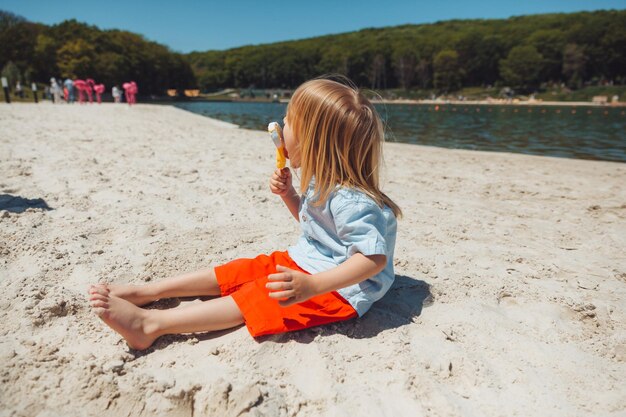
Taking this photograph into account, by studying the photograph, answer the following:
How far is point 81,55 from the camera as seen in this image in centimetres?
5738

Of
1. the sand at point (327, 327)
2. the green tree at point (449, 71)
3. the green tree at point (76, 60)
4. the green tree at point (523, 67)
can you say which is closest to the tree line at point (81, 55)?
the green tree at point (76, 60)

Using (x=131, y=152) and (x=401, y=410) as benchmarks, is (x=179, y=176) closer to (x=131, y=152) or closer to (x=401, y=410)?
(x=131, y=152)

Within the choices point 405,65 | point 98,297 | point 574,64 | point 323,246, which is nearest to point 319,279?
point 323,246

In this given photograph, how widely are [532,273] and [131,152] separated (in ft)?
21.0

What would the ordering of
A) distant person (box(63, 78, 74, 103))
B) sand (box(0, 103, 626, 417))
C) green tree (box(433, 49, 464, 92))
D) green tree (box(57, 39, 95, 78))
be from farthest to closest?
green tree (box(433, 49, 464, 92)) → green tree (box(57, 39, 95, 78)) → distant person (box(63, 78, 74, 103)) → sand (box(0, 103, 626, 417))

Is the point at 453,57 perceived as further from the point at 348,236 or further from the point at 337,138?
the point at 348,236

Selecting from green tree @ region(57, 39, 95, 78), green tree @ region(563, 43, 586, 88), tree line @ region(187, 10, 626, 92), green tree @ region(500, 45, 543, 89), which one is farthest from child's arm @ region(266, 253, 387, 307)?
green tree @ region(500, 45, 543, 89)

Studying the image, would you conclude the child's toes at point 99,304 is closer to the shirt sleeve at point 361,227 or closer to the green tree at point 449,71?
the shirt sleeve at point 361,227

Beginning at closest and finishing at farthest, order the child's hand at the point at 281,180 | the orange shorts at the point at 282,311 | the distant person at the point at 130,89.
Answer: the orange shorts at the point at 282,311
the child's hand at the point at 281,180
the distant person at the point at 130,89

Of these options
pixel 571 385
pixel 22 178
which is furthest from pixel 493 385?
pixel 22 178

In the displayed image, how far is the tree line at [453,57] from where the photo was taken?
261ft

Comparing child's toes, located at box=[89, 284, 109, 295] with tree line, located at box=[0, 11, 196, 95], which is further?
tree line, located at box=[0, 11, 196, 95]

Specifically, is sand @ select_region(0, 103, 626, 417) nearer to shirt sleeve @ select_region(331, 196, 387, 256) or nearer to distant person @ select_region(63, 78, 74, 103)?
shirt sleeve @ select_region(331, 196, 387, 256)

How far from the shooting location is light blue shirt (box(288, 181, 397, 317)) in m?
1.81
